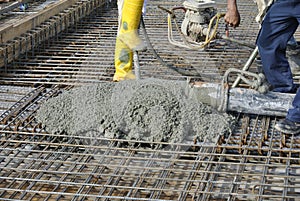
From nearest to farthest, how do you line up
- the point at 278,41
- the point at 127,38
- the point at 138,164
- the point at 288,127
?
the point at 138,164
the point at 288,127
the point at 278,41
the point at 127,38

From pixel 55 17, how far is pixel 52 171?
3481mm

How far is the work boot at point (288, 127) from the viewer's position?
3.93m

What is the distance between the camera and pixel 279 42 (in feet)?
14.0

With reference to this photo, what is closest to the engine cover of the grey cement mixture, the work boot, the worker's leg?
the worker's leg

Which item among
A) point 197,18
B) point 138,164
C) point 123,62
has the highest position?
point 197,18

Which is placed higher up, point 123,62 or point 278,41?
point 278,41

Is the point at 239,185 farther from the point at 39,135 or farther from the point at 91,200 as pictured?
the point at 39,135

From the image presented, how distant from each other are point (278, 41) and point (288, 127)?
71cm

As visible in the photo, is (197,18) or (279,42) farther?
(197,18)

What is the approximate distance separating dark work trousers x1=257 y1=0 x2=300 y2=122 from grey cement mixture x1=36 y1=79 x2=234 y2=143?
0.54 m

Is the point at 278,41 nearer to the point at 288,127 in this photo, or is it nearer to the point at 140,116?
the point at 288,127

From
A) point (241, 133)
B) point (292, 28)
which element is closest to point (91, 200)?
point (241, 133)

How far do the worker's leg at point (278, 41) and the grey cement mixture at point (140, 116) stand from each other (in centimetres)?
56

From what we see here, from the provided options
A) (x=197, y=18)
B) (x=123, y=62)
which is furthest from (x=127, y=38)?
(x=197, y=18)
